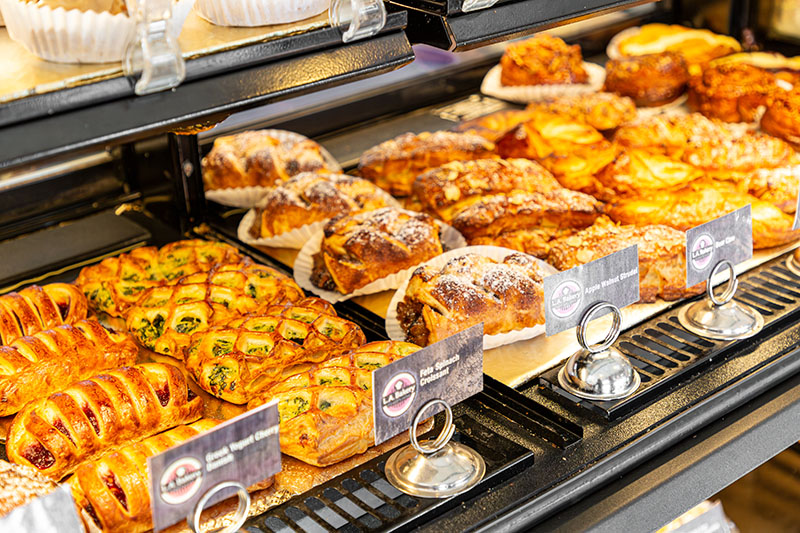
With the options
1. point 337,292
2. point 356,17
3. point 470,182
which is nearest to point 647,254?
point 470,182

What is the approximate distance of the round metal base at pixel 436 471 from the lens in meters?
1.97

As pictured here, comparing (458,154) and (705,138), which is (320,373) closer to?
(458,154)

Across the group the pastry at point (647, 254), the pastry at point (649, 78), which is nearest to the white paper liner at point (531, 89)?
the pastry at point (649, 78)

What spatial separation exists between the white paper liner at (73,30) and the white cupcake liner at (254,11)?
148 mm

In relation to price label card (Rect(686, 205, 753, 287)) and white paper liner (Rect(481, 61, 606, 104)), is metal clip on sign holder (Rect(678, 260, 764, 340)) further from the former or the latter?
white paper liner (Rect(481, 61, 606, 104))

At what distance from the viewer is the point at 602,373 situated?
2.30 meters

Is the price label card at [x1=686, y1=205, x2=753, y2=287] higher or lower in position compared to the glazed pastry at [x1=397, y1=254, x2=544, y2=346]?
higher

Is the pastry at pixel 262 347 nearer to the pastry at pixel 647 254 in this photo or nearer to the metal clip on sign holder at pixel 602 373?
the metal clip on sign holder at pixel 602 373

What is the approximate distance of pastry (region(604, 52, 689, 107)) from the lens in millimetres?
→ 3947

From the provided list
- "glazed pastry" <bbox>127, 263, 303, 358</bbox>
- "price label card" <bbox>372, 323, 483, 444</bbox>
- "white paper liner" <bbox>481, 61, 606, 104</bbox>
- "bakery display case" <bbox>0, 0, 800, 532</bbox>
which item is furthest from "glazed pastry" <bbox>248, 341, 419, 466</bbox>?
"white paper liner" <bbox>481, 61, 606, 104</bbox>

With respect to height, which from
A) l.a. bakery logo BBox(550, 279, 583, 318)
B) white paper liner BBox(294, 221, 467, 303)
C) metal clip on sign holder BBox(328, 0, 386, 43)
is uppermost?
metal clip on sign holder BBox(328, 0, 386, 43)

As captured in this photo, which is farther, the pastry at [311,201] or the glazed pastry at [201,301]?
the pastry at [311,201]

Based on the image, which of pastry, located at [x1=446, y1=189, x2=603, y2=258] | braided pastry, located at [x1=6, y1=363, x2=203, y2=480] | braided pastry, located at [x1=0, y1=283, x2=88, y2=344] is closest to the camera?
braided pastry, located at [x1=6, y1=363, x2=203, y2=480]

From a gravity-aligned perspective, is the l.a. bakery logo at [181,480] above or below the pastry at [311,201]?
above
